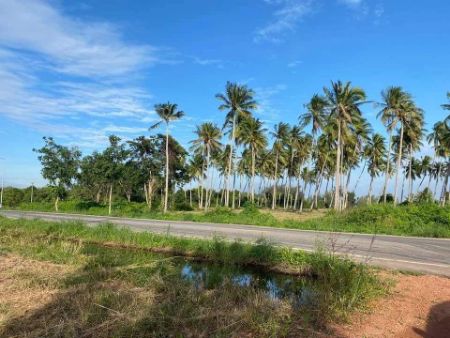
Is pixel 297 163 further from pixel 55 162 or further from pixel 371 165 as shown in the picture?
pixel 55 162

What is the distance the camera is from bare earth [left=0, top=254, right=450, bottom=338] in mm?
7363

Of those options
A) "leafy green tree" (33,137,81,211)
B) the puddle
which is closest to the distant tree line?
"leafy green tree" (33,137,81,211)

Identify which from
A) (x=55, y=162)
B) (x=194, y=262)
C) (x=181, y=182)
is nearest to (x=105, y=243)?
(x=194, y=262)

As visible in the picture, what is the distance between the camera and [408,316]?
8.05 metres

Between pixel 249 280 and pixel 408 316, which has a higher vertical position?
pixel 408 316

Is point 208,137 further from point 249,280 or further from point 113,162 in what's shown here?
point 249,280

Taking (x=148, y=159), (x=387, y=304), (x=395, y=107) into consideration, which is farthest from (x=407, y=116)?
(x=387, y=304)

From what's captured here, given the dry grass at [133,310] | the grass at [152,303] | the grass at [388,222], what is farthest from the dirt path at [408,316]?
the grass at [388,222]

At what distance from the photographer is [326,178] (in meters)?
88.4

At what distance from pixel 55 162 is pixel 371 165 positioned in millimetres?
54676

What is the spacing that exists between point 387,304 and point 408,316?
2.39ft

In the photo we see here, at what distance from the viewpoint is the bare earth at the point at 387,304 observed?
736 cm

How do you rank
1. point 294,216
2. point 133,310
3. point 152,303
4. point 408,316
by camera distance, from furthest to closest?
point 294,216 → point 152,303 → point 408,316 → point 133,310

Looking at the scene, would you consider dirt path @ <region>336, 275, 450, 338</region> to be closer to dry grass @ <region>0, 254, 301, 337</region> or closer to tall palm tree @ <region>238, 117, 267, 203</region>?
dry grass @ <region>0, 254, 301, 337</region>
